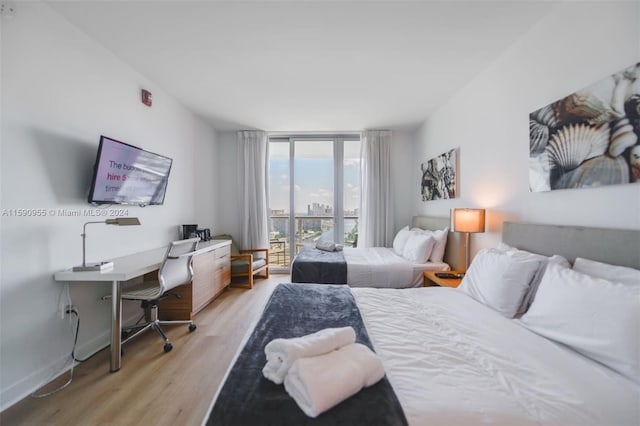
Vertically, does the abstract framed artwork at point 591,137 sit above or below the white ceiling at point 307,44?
below

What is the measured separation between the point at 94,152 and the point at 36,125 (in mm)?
427

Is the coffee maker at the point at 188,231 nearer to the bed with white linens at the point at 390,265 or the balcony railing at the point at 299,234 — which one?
the balcony railing at the point at 299,234

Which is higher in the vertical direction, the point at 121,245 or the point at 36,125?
the point at 36,125

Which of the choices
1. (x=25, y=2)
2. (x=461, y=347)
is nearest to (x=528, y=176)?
(x=461, y=347)

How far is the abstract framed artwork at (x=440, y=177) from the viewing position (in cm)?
301

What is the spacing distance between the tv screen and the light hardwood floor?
1370 mm

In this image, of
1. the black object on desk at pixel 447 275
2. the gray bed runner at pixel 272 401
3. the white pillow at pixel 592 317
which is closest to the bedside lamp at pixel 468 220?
the black object on desk at pixel 447 275

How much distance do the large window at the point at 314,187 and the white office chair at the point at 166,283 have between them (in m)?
2.27

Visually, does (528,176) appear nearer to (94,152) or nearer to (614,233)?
(614,233)

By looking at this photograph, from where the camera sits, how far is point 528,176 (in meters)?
1.88

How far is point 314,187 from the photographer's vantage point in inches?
180

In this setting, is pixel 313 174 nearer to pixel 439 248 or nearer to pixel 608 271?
pixel 439 248

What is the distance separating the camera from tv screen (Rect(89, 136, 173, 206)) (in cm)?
200

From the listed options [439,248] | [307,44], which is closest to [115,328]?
[307,44]
